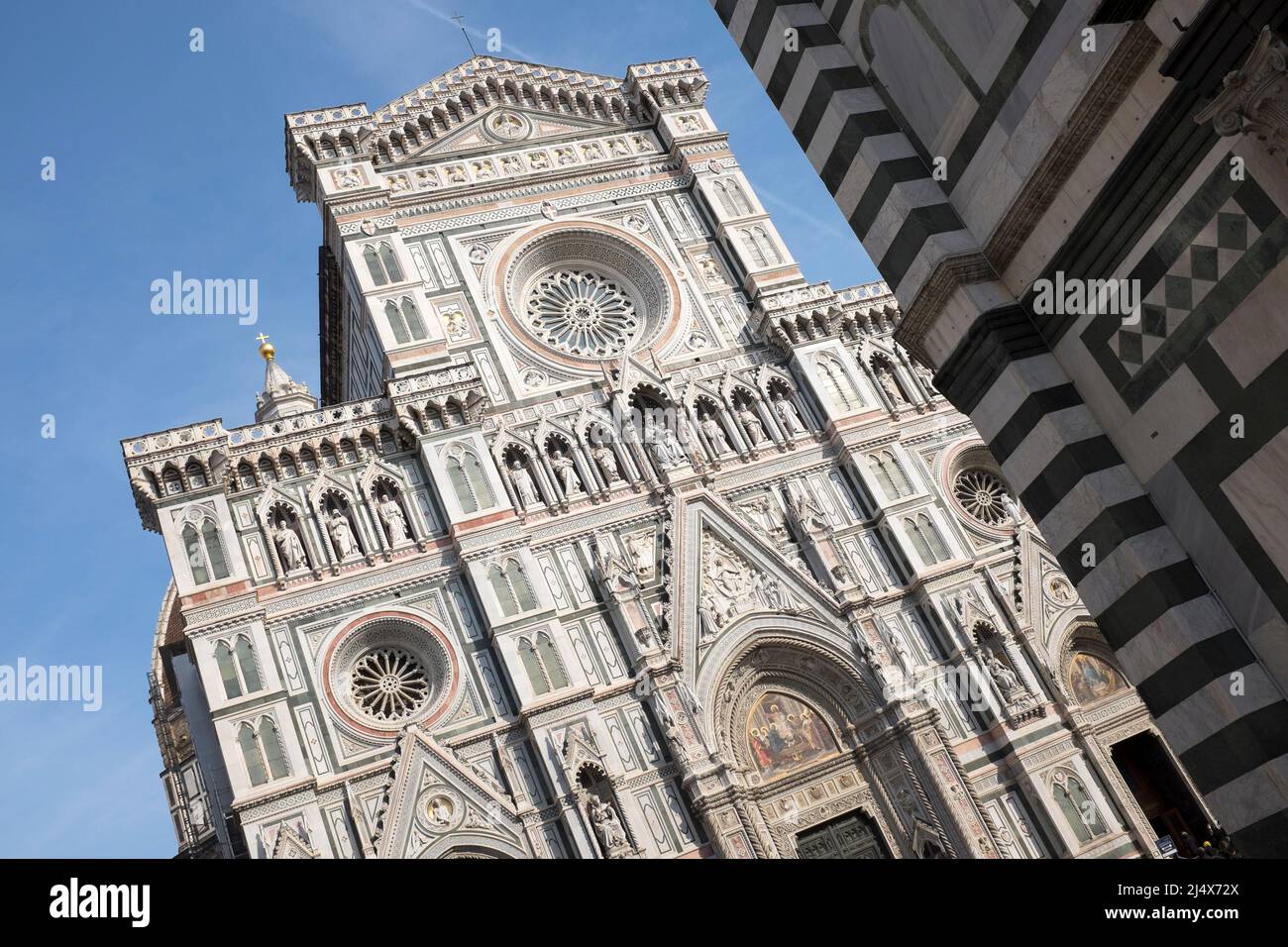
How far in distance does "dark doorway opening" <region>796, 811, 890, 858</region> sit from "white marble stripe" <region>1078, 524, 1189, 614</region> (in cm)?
1410

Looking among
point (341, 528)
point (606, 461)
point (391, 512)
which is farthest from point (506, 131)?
point (341, 528)

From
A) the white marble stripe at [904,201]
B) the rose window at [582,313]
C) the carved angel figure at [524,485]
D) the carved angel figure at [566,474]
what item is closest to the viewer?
the white marble stripe at [904,201]

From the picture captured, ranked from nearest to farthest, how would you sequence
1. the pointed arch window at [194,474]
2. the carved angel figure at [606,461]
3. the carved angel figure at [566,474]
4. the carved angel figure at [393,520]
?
the pointed arch window at [194,474], the carved angel figure at [393,520], the carved angel figure at [566,474], the carved angel figure at [606,461]

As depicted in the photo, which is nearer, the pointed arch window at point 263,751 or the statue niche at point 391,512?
the pointed arch window at point 263,751

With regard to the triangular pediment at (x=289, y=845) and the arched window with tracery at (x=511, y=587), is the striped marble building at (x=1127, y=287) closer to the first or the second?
the arched window with tracery at (x=511, y=587)

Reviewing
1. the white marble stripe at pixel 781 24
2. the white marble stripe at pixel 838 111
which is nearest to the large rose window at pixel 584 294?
the white marble stripe at pixel 781 24

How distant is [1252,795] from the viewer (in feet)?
22.1

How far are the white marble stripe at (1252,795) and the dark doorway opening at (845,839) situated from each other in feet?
46.7

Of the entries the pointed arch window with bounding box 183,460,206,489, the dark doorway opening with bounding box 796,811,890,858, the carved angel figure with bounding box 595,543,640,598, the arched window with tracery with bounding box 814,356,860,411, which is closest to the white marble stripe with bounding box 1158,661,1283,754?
the dark doorway opening with bounding box 796,811,890,858

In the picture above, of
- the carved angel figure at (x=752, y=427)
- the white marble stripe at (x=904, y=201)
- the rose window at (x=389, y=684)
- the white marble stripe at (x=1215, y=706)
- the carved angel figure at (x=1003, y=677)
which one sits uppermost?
the carved angel figure at (x=752, y=427)

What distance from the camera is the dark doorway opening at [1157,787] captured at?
72.6 feet

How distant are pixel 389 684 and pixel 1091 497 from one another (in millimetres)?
15795

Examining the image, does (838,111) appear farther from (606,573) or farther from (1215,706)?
(606,573)
